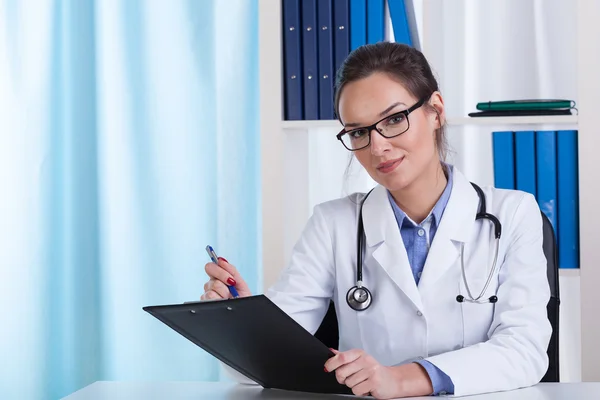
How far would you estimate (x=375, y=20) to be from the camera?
81.4 inches

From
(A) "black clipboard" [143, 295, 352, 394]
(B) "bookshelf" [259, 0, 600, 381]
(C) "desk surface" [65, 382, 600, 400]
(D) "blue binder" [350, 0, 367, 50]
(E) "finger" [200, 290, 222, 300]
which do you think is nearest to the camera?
(A) "black clipboard" [143, 295, 352, 394]

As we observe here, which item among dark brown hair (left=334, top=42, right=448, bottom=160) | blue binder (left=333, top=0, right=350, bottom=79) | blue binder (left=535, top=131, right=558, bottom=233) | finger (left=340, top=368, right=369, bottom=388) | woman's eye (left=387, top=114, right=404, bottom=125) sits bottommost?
finger (left=340, top=368, right=369, bottom=388)

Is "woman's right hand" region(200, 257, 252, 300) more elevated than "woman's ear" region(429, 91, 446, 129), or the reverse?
"woman's ear" region(429, 91, 446, 129)

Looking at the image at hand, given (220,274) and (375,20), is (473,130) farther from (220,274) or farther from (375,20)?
(220,274)

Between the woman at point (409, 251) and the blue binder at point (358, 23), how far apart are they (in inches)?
19.3

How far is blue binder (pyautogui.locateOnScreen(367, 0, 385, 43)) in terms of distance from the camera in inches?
81.4

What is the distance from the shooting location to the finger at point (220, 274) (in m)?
1.42

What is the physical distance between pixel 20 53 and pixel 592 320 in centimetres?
192

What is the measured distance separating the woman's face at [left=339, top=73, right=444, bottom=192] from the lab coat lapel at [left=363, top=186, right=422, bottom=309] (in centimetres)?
9

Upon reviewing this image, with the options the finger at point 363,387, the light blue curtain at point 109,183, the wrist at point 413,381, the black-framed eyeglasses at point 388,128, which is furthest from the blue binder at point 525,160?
the finger at point 363,387

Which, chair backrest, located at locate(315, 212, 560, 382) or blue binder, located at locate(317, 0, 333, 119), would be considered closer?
chair backrest, located at locate(315, 212, 560, 382)

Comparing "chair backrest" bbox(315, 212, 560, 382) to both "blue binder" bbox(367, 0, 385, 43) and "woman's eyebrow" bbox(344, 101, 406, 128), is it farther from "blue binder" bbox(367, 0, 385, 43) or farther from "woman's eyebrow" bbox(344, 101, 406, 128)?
"blue binder" bbox(367, 0, 385, 43)

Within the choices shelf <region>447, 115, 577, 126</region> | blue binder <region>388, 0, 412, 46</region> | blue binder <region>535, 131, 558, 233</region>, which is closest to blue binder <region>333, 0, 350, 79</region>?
blue binder <region>388, 0, 412, 46</region>

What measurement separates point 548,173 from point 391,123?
0.73 metres
